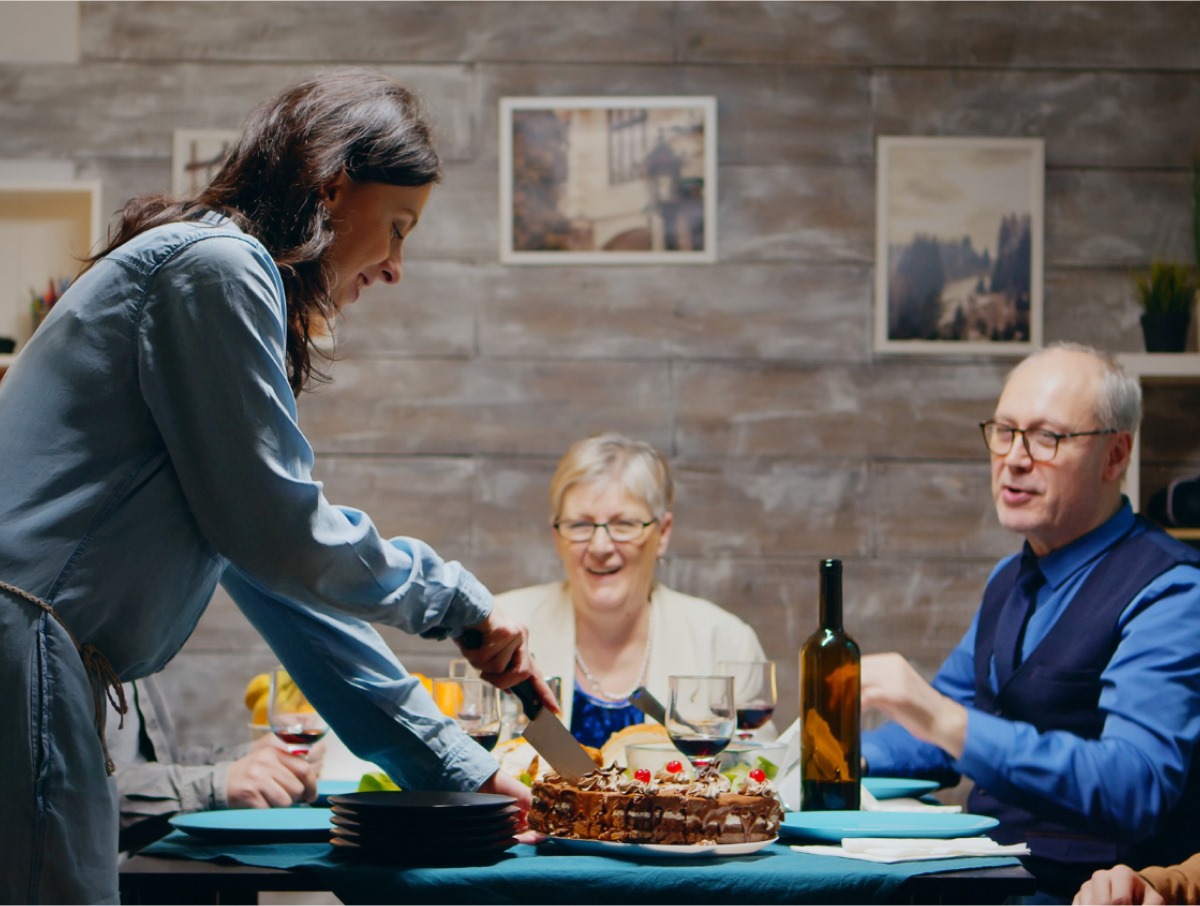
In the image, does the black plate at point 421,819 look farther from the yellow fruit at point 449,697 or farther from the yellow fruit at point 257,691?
the yellow fruit at point 257,691

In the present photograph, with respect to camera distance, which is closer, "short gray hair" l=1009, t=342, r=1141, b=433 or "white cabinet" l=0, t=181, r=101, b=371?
"short gray hair" l=1009, t=342, r=1141, b=433

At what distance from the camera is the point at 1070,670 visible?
7.31 feet

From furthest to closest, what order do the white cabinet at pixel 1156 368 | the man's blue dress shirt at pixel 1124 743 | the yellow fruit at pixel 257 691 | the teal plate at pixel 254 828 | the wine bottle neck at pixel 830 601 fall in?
the white cabinet at pixel 1156 368 → the yellow fruit at pixel 257 691 → the man's blue dress shirt at pixel 1124 743 → the wine bottle neck at pixel 830 601 → the teal plate at pixel 254 828

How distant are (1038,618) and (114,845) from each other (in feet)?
5.49

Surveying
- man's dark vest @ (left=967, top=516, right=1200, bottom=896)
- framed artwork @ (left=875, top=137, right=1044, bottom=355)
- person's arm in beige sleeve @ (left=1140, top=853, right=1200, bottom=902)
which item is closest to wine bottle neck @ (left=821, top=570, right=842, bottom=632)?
man's dark vest @ (left=967, top=516, right=1200, bottom=896)

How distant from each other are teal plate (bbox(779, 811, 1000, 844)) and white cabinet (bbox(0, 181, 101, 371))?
2.70 m

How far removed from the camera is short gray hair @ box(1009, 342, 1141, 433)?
246 cm

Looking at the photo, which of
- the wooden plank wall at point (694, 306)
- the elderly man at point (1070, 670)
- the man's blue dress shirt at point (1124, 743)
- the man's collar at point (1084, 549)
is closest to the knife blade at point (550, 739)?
the elderly man at point (1070, 670)

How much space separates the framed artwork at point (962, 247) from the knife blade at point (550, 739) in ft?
7.27

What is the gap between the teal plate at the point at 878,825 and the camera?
151 cm

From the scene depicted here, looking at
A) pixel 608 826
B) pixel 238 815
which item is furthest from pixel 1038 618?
pixel 238 815

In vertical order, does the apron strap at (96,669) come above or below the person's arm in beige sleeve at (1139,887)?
above

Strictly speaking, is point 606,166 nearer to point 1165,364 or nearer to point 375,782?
point 1165,364

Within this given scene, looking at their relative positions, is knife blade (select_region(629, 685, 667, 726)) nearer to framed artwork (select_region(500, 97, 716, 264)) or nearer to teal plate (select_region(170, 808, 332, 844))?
teal plate (select_region(170, 808, 332, 844))
